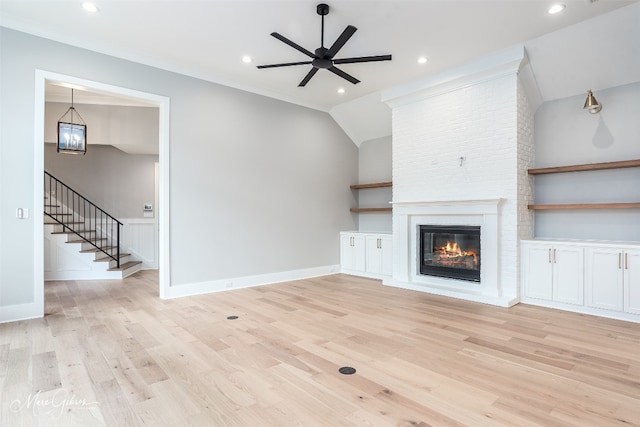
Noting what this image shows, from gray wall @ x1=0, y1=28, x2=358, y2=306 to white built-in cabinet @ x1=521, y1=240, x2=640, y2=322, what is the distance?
366 cm

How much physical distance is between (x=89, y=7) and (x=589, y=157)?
20.8ft

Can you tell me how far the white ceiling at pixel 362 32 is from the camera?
358 cm

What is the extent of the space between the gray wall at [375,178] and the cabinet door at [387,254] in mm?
765

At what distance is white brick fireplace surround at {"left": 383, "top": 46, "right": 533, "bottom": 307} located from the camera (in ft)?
15.1

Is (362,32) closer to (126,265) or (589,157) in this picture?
(589,157)

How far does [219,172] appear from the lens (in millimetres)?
5469

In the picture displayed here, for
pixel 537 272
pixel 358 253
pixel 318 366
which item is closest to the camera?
pixel 318 366

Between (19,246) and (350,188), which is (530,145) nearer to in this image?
(350,188)

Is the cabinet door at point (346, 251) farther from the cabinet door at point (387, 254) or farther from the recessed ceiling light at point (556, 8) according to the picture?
the recessed ceiling light at point (556, 8)

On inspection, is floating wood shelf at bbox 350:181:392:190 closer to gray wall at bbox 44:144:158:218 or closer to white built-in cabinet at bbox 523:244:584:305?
white built-in cabinet at bbox 523:244:584:305

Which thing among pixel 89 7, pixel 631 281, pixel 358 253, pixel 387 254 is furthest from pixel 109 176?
pixel 631 281

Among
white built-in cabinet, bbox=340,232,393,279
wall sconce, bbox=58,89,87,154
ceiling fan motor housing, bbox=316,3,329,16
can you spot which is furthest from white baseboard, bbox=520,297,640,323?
wall sconce, bbox=58,89,87,154

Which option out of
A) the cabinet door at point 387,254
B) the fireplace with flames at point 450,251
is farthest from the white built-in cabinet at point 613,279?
the cabinet door at point 387,254

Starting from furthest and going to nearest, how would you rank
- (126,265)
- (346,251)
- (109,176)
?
(109,176)
(126,265)
(346,251)
